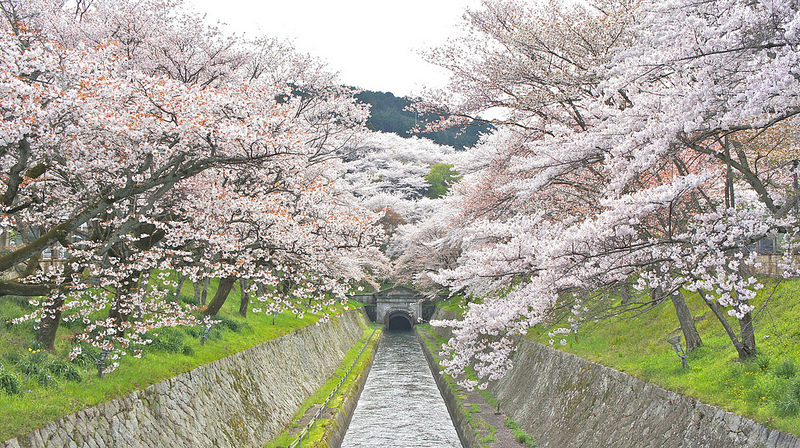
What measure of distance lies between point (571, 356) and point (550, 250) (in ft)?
25.1

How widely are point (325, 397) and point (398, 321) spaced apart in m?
46.6

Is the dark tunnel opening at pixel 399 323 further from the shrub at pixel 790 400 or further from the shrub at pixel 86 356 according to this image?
the shrub at pixel 790 400

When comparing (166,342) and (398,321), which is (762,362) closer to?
(166,342)

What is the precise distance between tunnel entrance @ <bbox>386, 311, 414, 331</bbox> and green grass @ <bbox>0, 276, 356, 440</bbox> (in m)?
44.4

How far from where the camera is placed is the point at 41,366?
27.5 ft

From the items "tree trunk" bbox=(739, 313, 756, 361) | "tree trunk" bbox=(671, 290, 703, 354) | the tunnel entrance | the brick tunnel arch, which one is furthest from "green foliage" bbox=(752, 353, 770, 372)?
the tunnel entrance

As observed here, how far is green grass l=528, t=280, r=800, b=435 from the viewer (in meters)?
7.00

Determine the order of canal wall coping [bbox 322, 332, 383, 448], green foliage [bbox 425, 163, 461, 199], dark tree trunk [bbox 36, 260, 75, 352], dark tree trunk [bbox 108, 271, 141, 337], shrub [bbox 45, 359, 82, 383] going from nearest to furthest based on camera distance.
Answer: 1. shrub [bbox 45, 359, 82, 383]
2. dark tree trunk [bbox 36, 260, 75, 352]
3. dark tree trunk [bbox 108, 271, 141, 337]
4. canal wall coping [bbox 322, 332, 383, 448]
5. green foliage [bbox 425, 163, 461, 199]

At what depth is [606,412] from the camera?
10.6 metres

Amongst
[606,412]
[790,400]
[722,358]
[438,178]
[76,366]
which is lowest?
[606,412]

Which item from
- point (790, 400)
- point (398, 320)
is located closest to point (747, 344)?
point (790, 400)

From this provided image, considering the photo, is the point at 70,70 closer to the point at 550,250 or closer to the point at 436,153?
the point at 550,250

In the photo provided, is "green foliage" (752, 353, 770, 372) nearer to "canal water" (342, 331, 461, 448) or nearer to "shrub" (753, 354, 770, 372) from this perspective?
"shrub" (753, 354, 770, 372)

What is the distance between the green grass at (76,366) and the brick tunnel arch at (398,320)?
4415cm
